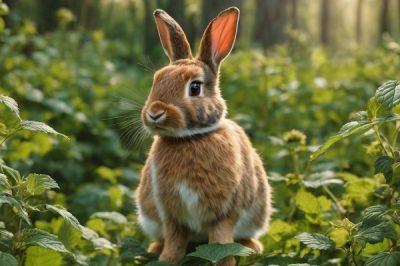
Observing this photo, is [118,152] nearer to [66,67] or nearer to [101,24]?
[66,67]

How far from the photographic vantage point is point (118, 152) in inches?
287

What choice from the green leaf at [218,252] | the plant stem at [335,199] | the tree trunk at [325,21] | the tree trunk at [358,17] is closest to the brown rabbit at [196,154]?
the green leaf at [218,252]

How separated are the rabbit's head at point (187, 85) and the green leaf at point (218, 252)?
0.52 m

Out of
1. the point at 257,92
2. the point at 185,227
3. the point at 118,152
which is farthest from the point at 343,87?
the point at 185,227

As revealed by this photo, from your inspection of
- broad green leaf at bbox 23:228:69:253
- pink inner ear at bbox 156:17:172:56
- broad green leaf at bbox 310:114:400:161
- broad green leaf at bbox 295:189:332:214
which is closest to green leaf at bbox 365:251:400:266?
broad green leaf at bbox 310:114:400:161

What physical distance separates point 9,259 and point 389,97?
1583 millimetres

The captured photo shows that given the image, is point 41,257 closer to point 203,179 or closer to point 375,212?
point 203,179

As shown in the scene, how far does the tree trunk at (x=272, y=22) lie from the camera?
590 inches

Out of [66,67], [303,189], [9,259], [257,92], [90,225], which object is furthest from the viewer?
[66,67]

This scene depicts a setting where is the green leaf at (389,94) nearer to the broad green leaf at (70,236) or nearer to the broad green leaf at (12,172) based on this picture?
the broad green leaf at (12,172)

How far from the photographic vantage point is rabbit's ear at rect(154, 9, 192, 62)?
12.2 feet

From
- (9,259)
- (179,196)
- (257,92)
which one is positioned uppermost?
(257,92)

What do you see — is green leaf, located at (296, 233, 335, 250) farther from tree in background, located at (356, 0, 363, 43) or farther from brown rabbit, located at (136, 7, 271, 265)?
tree in background, located at (356, 0, 363, 43)

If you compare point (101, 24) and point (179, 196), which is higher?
point (101, 24)
